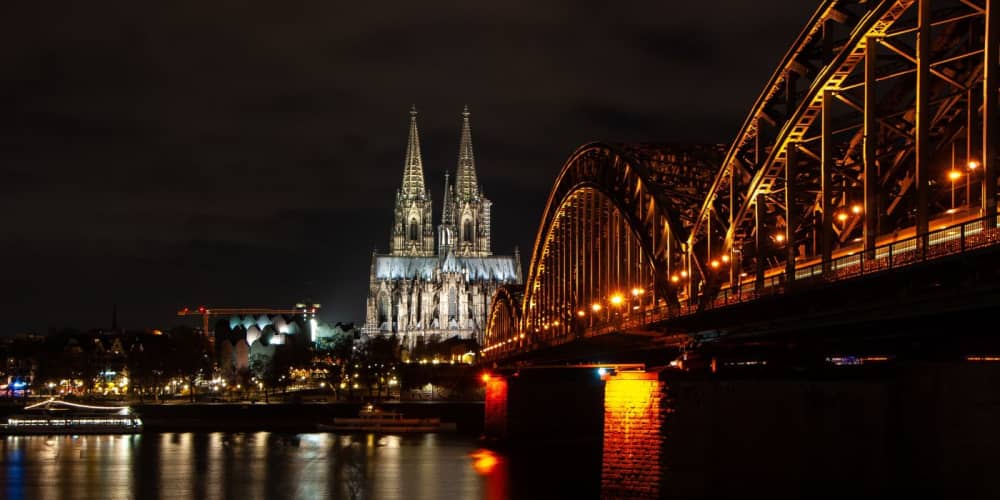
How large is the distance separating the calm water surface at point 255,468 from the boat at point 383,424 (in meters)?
10.2

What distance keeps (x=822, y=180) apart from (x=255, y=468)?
2075 inches

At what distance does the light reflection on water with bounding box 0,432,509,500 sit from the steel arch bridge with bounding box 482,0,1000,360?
11.8 m

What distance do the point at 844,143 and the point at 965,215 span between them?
18.1m

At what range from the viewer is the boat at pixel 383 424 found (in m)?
130

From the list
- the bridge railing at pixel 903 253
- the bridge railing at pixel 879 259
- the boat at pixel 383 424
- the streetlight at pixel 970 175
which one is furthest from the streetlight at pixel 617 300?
the boat at pixel 383 424

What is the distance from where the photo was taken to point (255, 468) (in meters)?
85.7

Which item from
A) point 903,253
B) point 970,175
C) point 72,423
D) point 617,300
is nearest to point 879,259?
point 903,253

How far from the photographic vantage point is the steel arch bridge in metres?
35.5

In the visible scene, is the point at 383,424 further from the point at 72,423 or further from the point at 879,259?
the point at 879,259

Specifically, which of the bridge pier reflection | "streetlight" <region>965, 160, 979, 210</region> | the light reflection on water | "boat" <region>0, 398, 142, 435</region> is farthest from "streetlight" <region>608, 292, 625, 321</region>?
"boat" <region>0, 398, 142, 435</region>

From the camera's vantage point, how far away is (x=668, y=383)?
1868 inches

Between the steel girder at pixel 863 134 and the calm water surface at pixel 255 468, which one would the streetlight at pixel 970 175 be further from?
the calm water surface at pixel 255 468

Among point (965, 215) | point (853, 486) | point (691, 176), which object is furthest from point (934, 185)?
point (691, 176)

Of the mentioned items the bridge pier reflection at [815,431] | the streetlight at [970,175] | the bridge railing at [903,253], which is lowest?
the bridge pier reflection at [815,431]
